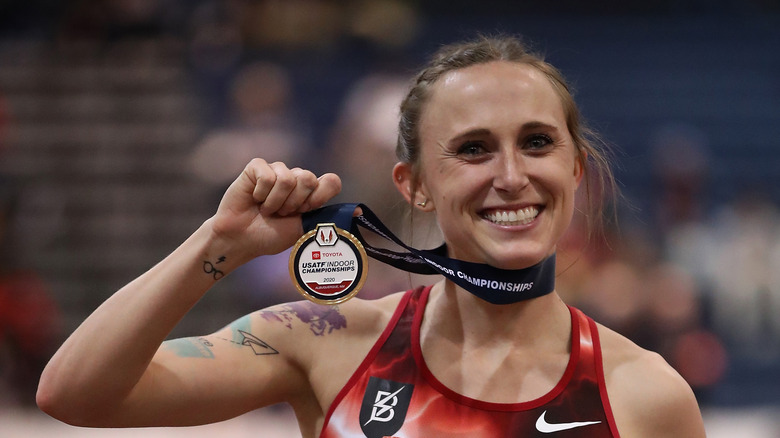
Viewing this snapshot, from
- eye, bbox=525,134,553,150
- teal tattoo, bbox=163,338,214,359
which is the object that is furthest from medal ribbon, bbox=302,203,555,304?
teal tattoo, bbox=163,338,214,359

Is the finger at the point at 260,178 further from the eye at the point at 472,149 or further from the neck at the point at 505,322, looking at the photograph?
the neck at the point at 505,322

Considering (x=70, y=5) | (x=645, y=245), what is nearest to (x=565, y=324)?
(x=645, y=245)

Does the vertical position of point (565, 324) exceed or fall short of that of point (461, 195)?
it falls short

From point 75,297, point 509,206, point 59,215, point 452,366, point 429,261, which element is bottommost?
point 75,297

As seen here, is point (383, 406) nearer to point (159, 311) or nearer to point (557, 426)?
point (557, 426)

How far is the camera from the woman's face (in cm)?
200

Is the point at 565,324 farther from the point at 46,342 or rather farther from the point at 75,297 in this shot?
the point at 75,297

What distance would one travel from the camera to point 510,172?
1977mm

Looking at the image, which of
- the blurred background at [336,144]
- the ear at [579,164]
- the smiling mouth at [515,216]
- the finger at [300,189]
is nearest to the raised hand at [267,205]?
the finger at [300,189]

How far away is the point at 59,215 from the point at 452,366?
627cm

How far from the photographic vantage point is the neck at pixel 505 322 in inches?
84.8

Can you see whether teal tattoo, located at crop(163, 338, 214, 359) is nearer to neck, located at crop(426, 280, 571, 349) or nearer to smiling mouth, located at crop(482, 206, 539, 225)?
neck, located at crop(426, 280, 571, 349)

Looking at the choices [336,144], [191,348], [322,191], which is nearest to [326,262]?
[322,191]

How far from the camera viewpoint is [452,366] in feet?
7.00
